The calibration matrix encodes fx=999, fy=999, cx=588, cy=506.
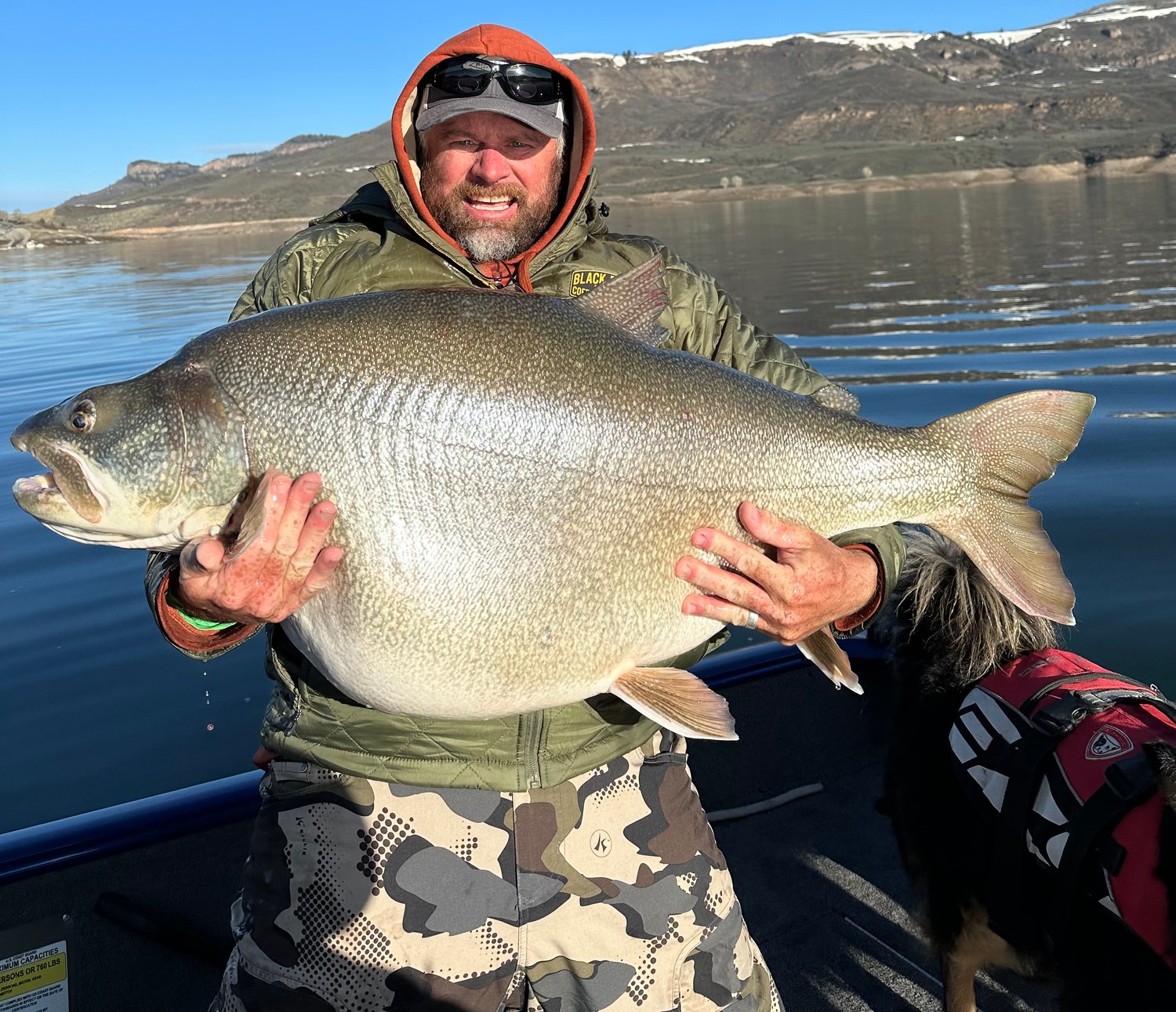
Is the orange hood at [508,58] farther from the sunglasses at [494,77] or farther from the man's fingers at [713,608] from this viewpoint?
the man's fingers at [713,608]

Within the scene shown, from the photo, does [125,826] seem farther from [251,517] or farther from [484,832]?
[251,517]

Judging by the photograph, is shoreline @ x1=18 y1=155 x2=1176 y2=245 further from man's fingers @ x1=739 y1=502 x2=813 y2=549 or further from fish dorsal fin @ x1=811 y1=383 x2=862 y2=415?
man's fingers @ x1=739 y1=502 x2=813 y2=549

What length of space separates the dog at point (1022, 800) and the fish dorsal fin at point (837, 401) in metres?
1.01

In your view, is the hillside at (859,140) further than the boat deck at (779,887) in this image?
Yes

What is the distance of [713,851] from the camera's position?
2.78 m

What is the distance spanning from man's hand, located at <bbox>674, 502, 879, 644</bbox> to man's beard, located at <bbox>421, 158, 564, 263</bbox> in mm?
1131

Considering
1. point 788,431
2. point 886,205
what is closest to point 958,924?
point 788,431

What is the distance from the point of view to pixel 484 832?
2580 millimetres

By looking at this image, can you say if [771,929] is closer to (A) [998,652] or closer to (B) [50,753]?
(A) [998,652]

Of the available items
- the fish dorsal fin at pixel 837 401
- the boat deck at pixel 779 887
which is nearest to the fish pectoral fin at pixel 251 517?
the fish dorsal fin at pixel 837 401

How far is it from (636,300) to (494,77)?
3.07 feet

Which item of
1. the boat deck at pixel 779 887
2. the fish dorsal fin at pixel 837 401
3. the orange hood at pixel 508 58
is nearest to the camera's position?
the fish dorsal fin at pixel 837 401

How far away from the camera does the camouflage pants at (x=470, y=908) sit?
8.18ft

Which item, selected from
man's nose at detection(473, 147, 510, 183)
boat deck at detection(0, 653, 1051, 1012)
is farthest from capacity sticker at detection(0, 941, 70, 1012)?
man's nose at detection(473, 147, 510, 183)
